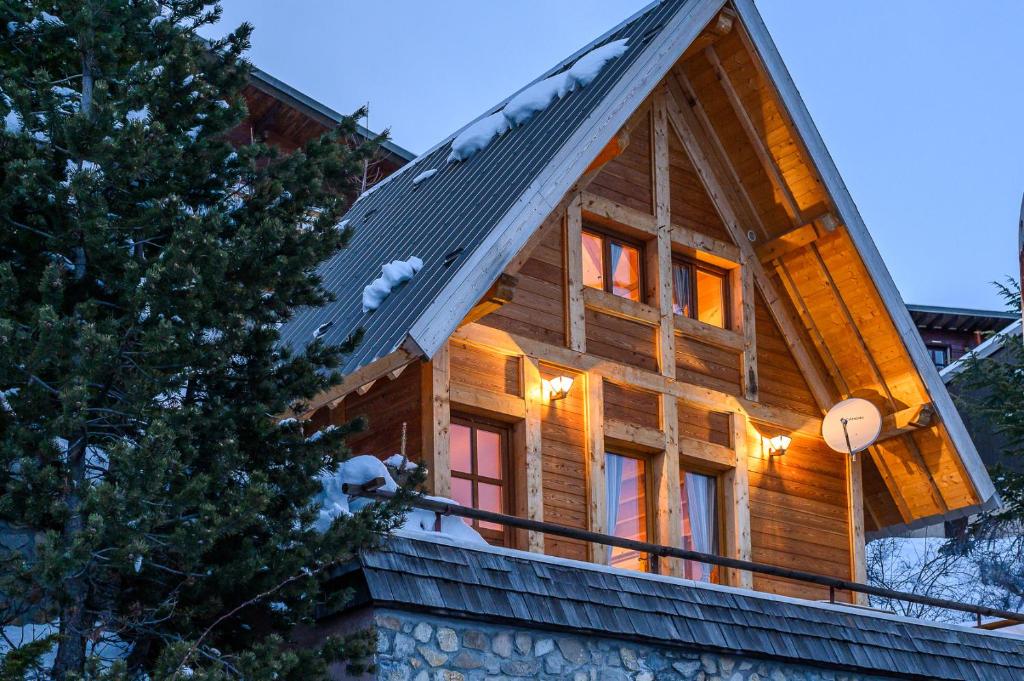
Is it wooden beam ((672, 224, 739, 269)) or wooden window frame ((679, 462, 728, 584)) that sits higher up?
wooden beam ((672, 224, 739, 269))

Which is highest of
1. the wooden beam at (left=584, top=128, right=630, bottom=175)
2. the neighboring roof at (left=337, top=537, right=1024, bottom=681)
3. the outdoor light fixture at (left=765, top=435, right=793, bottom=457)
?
the wooden beam at (left=584, top=128, right=630, bottom=175)

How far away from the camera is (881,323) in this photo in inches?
607

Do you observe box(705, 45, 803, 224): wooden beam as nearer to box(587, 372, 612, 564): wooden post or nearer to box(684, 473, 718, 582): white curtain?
box(684, 473, 718, 582): white curtain

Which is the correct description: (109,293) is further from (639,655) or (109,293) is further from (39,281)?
(639,655)

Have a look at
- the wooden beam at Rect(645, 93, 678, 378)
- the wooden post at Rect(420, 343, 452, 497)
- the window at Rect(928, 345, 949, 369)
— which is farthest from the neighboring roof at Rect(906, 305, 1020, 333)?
Result: the wooden post at Rect(420, 343, 452, 497)

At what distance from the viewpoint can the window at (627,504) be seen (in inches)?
548

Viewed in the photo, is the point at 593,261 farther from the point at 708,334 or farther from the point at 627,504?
the point at 627,504

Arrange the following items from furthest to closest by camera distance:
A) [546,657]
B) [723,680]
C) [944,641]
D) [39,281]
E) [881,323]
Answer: [881,323] < [944,641] < [723,680] < [546,657] < [39,281]

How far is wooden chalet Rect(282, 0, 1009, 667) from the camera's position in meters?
13.0

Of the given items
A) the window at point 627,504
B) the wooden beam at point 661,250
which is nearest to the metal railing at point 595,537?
the window at point 627,504

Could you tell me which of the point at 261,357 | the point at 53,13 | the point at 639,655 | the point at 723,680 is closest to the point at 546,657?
the point at 639,655

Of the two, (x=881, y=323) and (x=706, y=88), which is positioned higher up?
(x=706, y=88)

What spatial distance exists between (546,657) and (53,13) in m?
5.71

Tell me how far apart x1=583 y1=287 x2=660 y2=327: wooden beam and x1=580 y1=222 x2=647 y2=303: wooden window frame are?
8 centimetres
